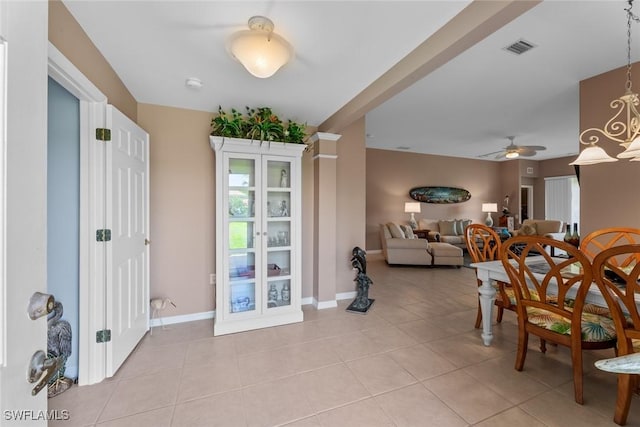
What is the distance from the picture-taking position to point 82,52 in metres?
1.64

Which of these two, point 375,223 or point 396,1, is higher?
point 396,1

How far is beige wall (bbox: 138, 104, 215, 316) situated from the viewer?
9.00 ft

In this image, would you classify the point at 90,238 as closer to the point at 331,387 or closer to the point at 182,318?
the point at 182,318

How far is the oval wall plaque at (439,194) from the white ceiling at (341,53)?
362 centimetres

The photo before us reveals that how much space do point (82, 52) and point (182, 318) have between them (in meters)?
2.41

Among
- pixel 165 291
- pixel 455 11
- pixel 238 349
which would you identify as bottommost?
pixel 238 349

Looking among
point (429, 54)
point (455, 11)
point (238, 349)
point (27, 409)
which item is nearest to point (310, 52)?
point (429, 54)

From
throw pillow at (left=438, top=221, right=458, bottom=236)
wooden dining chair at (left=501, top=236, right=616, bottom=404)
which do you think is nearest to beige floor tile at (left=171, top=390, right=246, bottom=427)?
wooden dining chair at (left=501, top=236, right=616, bottom=404)

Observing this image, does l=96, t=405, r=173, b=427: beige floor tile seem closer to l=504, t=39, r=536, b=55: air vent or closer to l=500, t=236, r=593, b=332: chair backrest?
l=500, t=236, r=593, b=332: chair backrest

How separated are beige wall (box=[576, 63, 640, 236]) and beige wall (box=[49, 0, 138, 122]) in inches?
172

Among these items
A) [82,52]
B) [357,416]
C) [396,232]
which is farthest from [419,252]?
[82,52]

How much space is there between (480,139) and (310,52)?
16.5 feet

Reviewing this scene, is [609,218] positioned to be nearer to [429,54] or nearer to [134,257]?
[429,54]

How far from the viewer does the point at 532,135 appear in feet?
17.1
